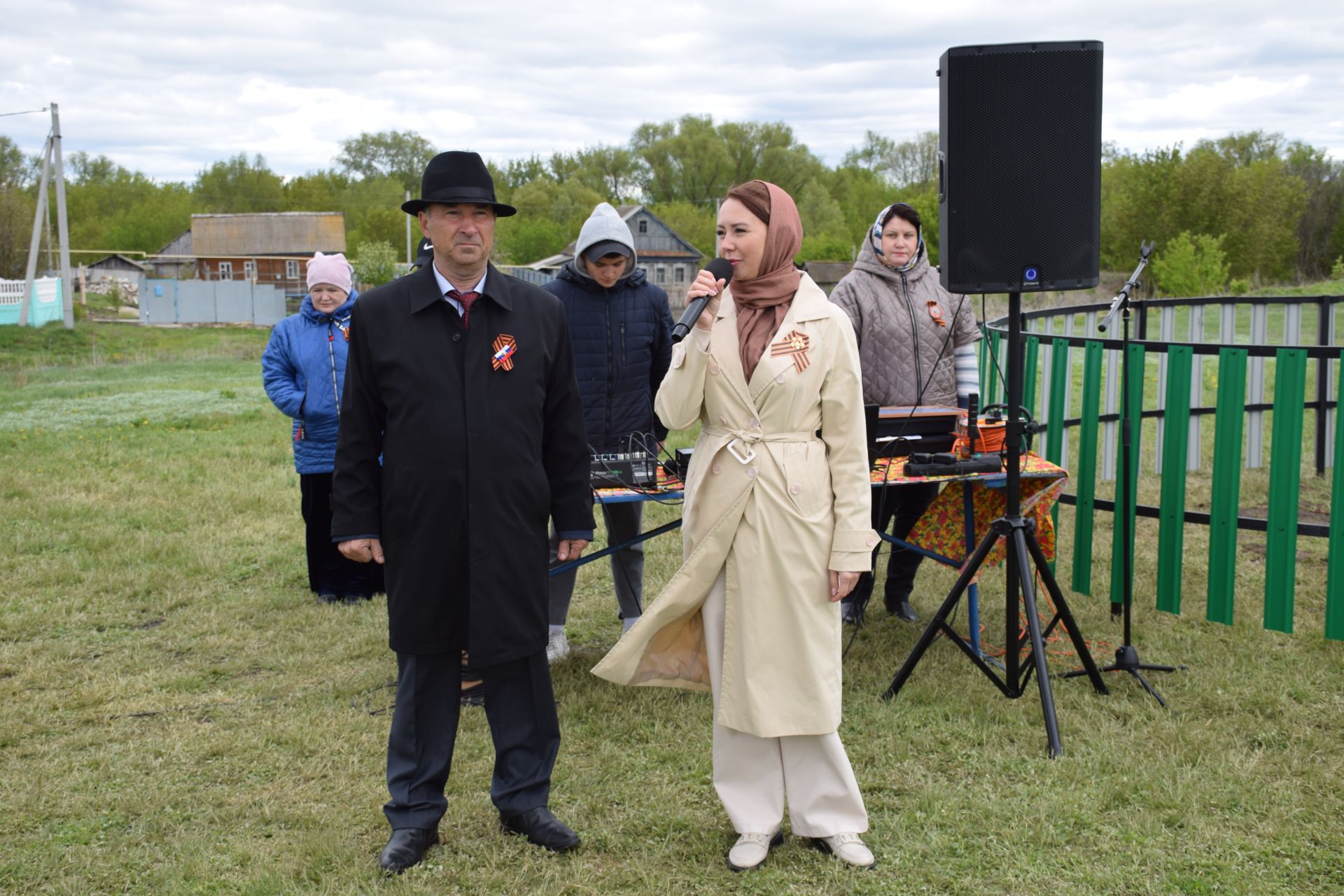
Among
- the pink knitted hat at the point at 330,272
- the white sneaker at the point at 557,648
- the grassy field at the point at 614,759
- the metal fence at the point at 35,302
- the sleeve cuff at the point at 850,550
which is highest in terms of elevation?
the metal fence at the point at 35,302

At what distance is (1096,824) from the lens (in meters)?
3.59

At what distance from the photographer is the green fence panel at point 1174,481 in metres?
5.37

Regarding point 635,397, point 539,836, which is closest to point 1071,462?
point 635,397

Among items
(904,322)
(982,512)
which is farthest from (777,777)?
(904,322)

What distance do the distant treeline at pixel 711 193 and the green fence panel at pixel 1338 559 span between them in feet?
85.7

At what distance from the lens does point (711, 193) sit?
217 feet

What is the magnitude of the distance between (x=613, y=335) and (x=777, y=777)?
2246 mm

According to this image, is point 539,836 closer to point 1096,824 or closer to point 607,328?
point 1096,824

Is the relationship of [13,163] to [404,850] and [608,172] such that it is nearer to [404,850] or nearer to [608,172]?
[608,172]

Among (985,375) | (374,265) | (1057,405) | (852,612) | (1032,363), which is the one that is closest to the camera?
(852,612)

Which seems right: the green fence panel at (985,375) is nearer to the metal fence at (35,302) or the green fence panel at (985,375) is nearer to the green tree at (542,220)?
the metal fence at (35,302)

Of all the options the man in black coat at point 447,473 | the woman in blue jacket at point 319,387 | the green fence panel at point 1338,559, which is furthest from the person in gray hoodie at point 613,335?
the green fence panel at point 1338,559

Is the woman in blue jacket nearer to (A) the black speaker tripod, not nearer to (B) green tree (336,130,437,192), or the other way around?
(A) the black speaker tripod

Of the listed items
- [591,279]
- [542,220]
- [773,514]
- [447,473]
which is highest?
[542,220]
